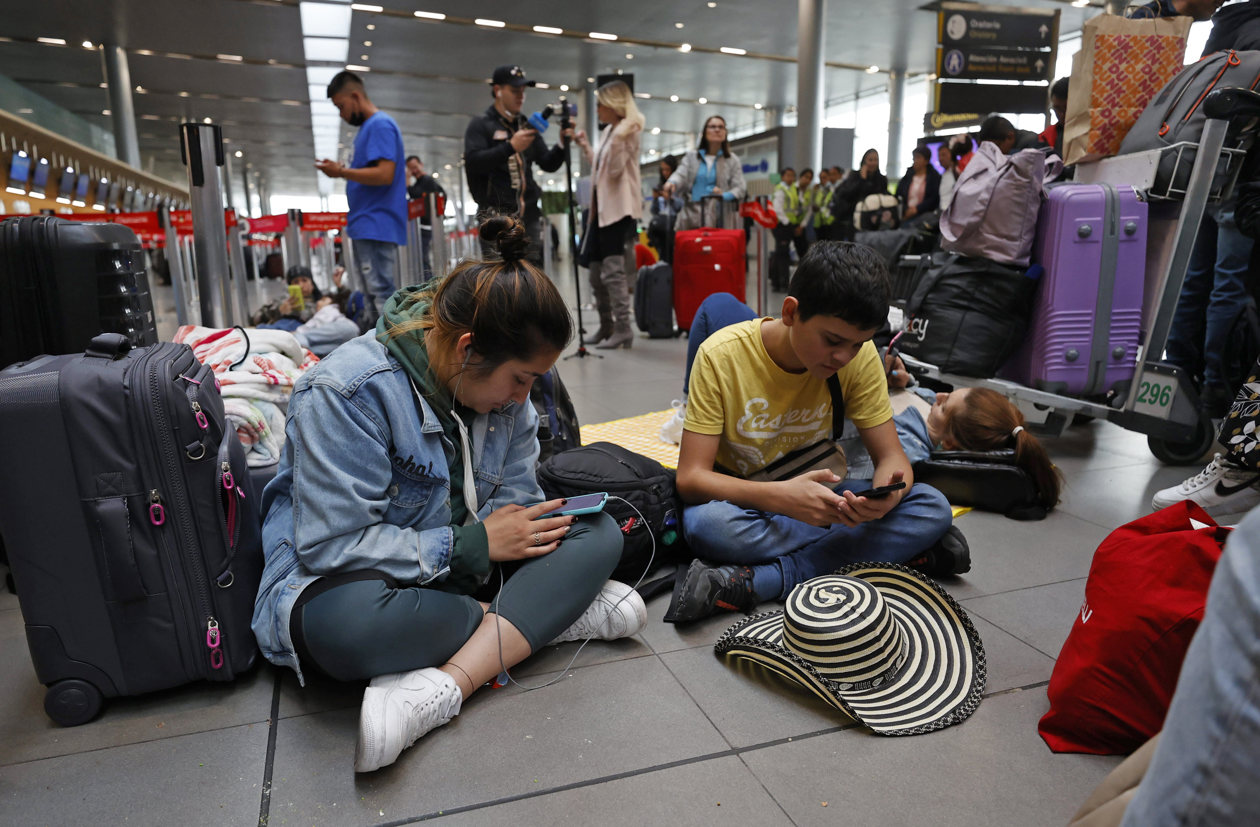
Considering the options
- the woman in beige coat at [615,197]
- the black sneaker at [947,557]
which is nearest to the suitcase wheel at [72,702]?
the black sneaker at [947,557]

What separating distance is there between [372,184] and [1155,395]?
384 cm

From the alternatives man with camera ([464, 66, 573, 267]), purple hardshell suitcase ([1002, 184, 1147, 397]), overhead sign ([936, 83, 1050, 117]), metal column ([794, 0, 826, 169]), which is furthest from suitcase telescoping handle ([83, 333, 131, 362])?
metal column ([794, 0, 826, 169])

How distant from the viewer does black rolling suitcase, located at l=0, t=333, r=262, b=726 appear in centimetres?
139

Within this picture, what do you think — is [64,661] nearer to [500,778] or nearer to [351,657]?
[351,657]

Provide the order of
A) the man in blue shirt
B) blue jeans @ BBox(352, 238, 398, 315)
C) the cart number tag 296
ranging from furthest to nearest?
blue jeans @ BBox(352, 238, 398, 315), the man in blue shirt, the cart number tag 296

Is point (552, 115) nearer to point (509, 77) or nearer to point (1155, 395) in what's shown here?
point (509, 77)

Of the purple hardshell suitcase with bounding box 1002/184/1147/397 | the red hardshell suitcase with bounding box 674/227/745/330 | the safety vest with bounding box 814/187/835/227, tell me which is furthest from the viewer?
the safety vest with bounding box 814/187/835/227

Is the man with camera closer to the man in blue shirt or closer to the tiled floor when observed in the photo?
the man in blue shirt

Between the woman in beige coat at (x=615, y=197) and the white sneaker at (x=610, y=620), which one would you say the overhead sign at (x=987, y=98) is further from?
the white sneaker at (x=610, y=620)

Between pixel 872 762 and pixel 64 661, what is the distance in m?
1.48

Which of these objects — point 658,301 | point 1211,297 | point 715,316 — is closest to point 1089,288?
point 1211,297

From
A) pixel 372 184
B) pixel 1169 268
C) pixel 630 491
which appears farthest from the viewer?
pixel 372 184

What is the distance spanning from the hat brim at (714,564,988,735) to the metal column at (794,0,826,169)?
911cm

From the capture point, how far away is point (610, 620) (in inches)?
70.0
